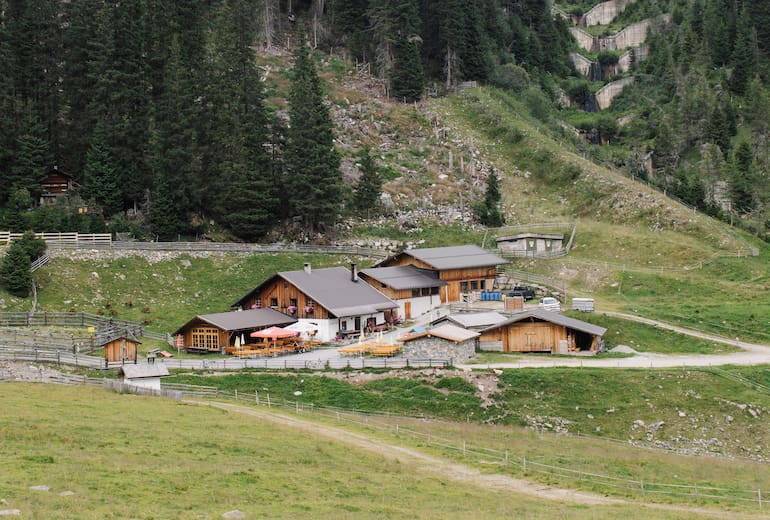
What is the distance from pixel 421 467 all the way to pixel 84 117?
66.7 metres

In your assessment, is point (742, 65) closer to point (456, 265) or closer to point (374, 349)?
point (456, 265)

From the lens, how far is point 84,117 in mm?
89750

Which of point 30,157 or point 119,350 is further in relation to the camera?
point 30,157

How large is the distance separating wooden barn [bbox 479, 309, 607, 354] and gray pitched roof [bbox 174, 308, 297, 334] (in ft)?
49.3

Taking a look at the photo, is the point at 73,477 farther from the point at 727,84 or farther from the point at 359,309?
the point at 727,84

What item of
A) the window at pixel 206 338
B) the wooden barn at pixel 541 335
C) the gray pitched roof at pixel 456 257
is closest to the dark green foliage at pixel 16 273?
the window at pixel 206 338

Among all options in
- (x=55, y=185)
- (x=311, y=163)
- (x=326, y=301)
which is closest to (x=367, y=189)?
(x=311, y=163)

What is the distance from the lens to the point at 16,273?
221 feet

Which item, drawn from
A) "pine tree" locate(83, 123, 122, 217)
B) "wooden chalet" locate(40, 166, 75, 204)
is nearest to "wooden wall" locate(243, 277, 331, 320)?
"pine tree" locate(83, 123, 122, 217)

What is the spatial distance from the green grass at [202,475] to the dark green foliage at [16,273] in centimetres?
2904

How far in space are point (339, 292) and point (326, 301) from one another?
9.42 ft

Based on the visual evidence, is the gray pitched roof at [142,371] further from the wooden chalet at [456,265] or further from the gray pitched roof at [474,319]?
the wooden chalet at [456,265]

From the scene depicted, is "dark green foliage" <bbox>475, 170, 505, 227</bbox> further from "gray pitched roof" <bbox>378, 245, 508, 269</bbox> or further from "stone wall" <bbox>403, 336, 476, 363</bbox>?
"stone wall" <bbox>403, 336, 476, 363</bbox>

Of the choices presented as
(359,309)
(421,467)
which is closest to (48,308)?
(359,309)
